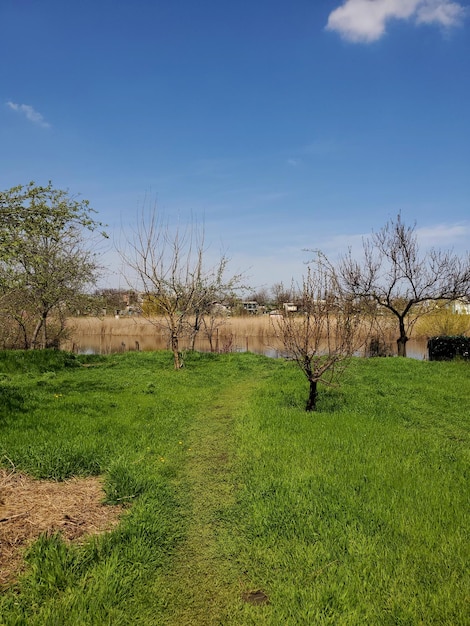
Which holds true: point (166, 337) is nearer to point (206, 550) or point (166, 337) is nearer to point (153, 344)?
point (153, 344)

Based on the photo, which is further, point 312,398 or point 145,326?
point 145,326

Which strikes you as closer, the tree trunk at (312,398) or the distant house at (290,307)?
the tree trunk at (312,398)

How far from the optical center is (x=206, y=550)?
3.34 metres

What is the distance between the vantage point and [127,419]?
691 cm

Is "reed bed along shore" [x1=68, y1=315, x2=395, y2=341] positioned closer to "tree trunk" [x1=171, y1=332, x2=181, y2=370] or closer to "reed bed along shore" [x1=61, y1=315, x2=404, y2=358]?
"reed bed along shore" [x1=61, y1=315, x2=404, y2=358]

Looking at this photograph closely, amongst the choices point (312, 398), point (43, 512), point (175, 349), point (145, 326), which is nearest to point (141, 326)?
point (145, 326)

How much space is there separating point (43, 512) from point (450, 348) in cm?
1740

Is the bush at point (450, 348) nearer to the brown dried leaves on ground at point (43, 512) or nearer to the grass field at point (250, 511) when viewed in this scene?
the grass field at point (250, 511)

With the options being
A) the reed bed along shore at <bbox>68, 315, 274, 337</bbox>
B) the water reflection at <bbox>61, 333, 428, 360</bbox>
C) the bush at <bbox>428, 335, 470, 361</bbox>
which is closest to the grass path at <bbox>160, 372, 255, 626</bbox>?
the bush at <bbox>428, 335, 470, 361</bbox>

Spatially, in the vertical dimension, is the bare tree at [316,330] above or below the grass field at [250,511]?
above

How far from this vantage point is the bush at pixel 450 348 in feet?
54.9

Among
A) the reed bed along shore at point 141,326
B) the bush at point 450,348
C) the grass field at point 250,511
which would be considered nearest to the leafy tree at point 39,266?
the grass field at point 250,511

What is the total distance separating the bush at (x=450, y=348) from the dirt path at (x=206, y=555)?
47.1 feet

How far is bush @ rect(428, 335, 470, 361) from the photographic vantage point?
16720 mm
